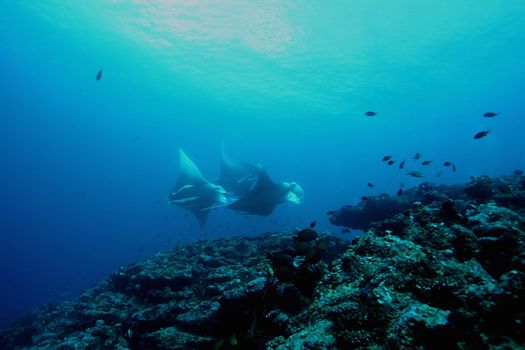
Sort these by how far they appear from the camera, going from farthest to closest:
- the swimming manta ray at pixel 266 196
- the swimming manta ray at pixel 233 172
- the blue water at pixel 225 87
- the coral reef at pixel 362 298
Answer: the blue water at pixel 225 87 → the swimming manta ray at pixel 233 172 → the swimming manta ray at pixel 266 196 → the coral reef at pixel 362 298

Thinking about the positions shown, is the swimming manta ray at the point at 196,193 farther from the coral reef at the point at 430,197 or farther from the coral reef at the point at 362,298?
the coral reef at the point at 362,298

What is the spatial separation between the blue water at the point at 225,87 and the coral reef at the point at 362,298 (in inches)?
450

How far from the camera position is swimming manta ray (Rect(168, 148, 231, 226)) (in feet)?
43.4

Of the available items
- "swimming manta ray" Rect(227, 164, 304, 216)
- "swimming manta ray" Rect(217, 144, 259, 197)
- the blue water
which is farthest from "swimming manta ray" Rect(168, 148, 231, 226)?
the blue water

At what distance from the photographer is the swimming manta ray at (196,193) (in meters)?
13.2

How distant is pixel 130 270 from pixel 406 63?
34886 mm

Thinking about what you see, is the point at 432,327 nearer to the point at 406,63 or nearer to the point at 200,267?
the point at 200,267

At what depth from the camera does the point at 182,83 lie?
44875 mm

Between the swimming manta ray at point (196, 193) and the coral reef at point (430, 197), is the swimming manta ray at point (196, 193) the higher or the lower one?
the lower one

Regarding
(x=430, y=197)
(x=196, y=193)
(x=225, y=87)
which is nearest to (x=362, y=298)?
(x=430, y=197)

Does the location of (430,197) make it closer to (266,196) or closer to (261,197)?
(266,196)

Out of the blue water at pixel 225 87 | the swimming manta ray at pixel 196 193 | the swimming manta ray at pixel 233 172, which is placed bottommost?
the swimming manta ray at pixel 196 193

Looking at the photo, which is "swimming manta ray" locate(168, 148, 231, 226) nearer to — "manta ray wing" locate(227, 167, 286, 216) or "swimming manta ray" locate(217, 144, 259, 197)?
"manta ray wing" locate(227, 167, 286, 216)

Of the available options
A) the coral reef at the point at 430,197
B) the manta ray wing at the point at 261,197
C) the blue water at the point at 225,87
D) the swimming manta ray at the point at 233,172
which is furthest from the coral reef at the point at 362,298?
the blue water at the point at 225,87
